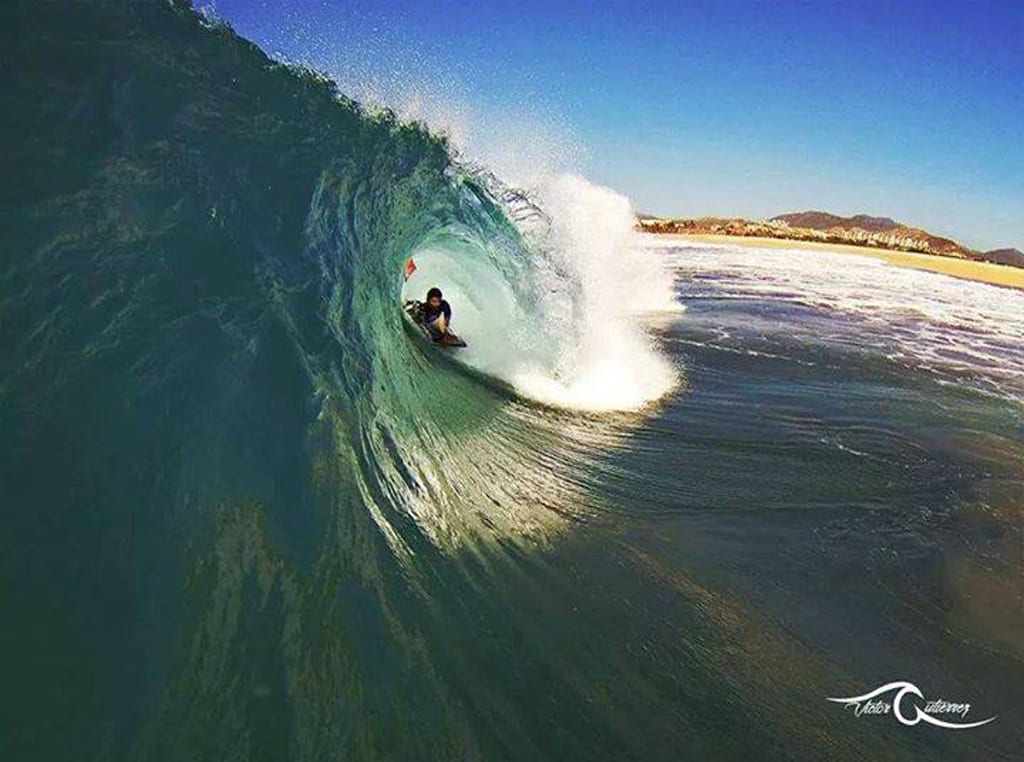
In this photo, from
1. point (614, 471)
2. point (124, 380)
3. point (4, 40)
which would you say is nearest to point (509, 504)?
point (614, 471)

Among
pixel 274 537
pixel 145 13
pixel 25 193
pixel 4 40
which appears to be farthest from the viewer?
pixel 145 13

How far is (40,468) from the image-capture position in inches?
115

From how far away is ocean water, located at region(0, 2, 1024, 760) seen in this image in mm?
2727

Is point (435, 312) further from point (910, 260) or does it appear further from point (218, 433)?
point (910, 260)

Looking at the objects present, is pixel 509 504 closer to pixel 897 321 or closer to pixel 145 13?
pixel 145 13

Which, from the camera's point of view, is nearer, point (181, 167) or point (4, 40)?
point (4, 40)

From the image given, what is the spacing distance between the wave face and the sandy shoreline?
40.1 metres

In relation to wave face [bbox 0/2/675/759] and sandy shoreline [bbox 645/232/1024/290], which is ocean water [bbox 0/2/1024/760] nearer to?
wave face [bbox 0/2/675/759]

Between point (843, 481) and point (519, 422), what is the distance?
297 centimetres

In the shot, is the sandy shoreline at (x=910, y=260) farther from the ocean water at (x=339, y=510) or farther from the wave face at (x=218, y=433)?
the wave face at (x=218, y=433)

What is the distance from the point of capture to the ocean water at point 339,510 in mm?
2727

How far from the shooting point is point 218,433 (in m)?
3.59

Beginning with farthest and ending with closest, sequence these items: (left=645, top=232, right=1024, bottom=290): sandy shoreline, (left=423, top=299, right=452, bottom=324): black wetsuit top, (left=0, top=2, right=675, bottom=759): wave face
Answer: (left=645, top=232, right=1024, bottom=290): sandy shoreline
(left=423, top=299, right=452, bottom=324): black wetsuit top
(left=0, top=2, right=675, bottom=759): wave face

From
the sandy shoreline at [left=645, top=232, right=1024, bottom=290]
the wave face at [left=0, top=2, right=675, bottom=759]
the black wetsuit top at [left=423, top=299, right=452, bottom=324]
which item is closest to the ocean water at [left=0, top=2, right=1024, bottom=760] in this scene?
the wave face at [left=0, top=2, right=675, bottom=759]
